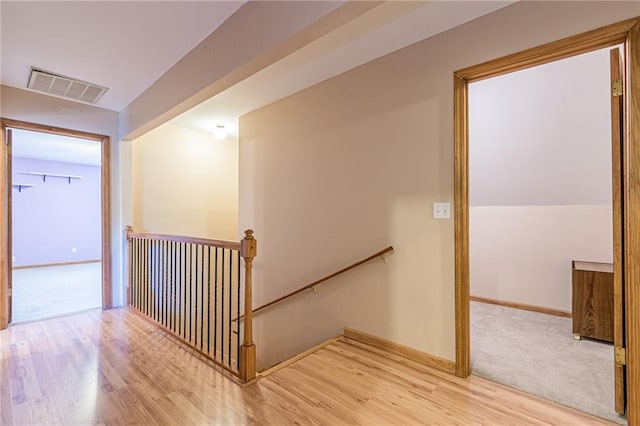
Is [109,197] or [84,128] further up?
[84,128]

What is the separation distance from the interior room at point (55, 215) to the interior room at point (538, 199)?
549cm

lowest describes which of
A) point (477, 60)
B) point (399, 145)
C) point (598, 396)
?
point (598, 396)

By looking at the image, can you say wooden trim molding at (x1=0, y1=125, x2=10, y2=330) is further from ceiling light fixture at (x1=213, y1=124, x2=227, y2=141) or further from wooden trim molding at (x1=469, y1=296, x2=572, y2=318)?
wooden trim molding at (x1=469, y1=296, x2=572, y2=318)

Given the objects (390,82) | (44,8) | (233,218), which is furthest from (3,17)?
(233,218)

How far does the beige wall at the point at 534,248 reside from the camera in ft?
10.8

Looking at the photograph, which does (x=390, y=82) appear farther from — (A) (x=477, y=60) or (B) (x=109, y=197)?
(B) (x=109, y=197)

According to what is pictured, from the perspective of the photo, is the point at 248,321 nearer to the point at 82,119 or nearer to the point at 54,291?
the point at 82,119

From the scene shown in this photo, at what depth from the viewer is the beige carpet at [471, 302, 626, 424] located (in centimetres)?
189

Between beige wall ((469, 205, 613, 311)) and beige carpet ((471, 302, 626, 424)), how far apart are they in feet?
1.32

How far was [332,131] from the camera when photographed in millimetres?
2939

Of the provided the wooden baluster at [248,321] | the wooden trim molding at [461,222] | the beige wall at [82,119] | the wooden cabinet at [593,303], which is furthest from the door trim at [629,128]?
the beige wall at [82,119]

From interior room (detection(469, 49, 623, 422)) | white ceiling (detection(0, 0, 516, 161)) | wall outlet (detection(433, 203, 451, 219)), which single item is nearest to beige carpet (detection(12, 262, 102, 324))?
white ceiling (detection(0, 0, 516, 161))

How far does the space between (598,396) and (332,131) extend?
2673 mm

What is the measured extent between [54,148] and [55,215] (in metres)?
2.10
